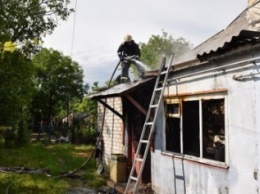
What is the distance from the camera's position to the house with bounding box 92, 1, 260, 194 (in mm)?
5293

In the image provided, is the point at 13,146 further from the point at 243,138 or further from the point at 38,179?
the point at 243,138

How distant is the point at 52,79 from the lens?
3741 centimetres

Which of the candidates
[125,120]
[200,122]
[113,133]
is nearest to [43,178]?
[113,133]

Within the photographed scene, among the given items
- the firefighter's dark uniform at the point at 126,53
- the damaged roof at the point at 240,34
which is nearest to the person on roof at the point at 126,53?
the firefighter's dark uniform at the point at 126,53

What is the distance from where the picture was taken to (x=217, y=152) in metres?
6.29

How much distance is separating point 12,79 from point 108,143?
4.57 metres

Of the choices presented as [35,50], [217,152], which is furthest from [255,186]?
[35,50]

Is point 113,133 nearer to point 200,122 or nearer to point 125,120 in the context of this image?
point 125,120

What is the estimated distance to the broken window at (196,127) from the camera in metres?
6.29

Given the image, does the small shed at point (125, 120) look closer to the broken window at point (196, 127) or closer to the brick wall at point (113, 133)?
the brick wall at point (113, 133)

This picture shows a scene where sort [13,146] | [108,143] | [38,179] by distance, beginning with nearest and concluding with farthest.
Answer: [38,179] < [108,143] < [13,146]

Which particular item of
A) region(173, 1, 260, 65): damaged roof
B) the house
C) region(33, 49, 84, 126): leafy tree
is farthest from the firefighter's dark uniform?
region(33, 49, 84, 126): leafy tree

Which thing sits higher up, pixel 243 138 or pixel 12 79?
pixel 12 79

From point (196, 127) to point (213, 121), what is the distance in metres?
0.64
